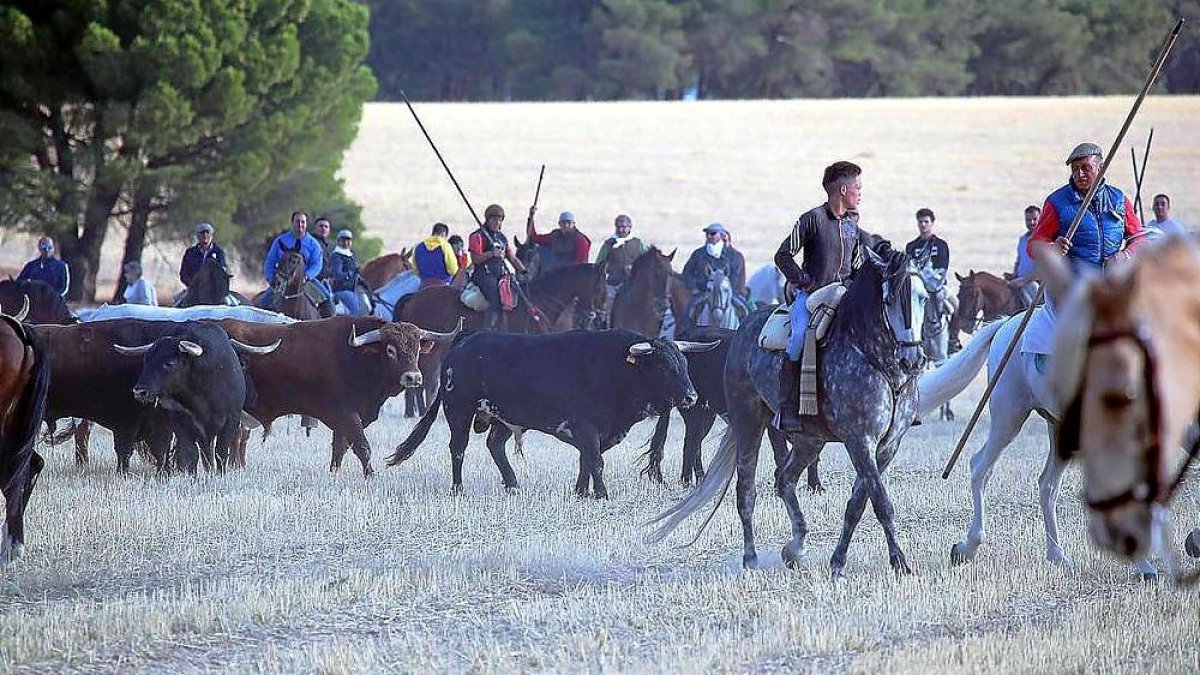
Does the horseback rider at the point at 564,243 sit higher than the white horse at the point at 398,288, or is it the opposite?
the horseback rider at the point at 564,243

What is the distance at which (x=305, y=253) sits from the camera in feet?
64.6

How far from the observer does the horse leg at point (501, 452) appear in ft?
44.0

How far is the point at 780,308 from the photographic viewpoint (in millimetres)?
10180

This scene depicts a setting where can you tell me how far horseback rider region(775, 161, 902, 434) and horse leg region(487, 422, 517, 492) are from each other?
12.9 ft

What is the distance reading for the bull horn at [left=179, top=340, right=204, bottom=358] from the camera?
13430mm

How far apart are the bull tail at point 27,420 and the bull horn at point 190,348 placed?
327 cm

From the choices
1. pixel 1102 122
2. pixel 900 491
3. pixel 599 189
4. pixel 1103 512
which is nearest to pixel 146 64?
pixel 599 189

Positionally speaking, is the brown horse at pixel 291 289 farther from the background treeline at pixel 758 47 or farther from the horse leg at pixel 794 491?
the background treeline at pixel 758 47

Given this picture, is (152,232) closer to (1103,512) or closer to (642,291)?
(642,291)

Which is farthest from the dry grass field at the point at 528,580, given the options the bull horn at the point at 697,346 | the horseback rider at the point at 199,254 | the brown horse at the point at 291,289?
the horseback rider at the point at 199,254

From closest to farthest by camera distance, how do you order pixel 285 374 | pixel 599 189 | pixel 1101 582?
pixel 1101 582
pixel 285 374
pixel 599 189

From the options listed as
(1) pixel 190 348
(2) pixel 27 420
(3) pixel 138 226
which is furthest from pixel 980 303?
(3) pixel 138 226

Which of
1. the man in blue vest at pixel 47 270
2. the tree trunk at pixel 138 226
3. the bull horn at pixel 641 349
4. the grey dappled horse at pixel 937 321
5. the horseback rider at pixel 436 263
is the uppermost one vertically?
the tree trunk at pixel 138 226

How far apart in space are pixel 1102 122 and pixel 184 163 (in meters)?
32.1
